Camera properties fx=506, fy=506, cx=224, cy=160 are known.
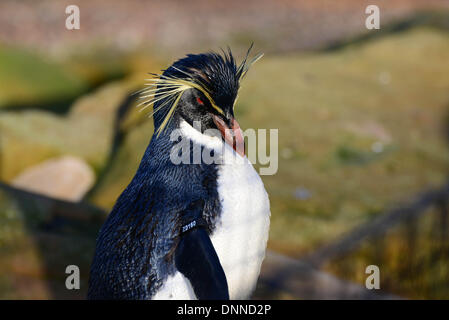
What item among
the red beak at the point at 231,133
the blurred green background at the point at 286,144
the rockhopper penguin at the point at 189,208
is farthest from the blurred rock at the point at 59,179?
the red beak at the point at 231,133

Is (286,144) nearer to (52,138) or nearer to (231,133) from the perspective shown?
(52,138)

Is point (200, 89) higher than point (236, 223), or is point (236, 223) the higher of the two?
point (200, 89)

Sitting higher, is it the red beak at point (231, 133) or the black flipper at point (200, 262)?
the red beak at point (231, 133)

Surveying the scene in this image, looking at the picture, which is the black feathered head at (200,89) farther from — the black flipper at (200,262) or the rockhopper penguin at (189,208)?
the black flipper at (200,262)

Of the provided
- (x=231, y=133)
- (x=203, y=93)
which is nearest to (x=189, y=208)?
(x=231, y=133)

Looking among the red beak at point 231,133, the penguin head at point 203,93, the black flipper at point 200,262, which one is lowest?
the black flipper at point 200,262

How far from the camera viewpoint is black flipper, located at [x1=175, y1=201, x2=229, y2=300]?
6.18 feet

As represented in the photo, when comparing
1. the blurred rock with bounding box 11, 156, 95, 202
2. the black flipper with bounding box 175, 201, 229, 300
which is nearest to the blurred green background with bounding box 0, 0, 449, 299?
the blurred rock with bounding box 11, 156, 95, 202

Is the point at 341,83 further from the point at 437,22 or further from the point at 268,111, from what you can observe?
the point at 437,22

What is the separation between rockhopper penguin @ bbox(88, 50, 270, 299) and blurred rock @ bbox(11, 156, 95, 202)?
4.13 m

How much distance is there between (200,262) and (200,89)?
694mm

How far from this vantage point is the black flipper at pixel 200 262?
1885 mm

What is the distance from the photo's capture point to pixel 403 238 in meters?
4.29

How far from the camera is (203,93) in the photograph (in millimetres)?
2092
